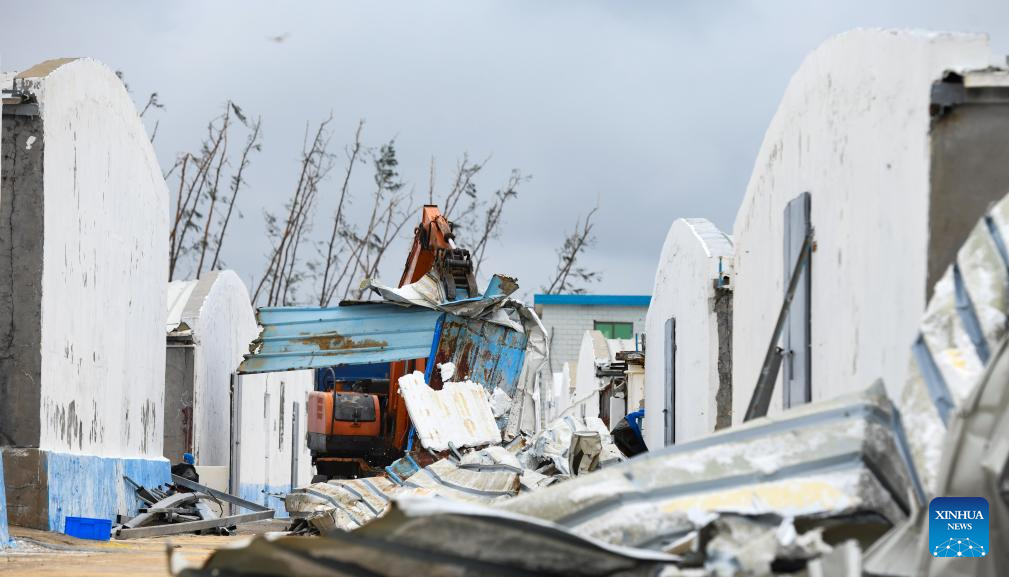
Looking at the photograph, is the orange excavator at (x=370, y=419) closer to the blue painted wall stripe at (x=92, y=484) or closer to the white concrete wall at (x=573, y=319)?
the blue painted wall stripe at (x=92, y=484)

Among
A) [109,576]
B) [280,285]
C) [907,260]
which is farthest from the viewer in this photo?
[280,285]

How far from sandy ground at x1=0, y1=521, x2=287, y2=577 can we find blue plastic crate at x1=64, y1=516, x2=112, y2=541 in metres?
0.09

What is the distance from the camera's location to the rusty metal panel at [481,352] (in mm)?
17484

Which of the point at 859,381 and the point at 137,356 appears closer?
the point at 859,381

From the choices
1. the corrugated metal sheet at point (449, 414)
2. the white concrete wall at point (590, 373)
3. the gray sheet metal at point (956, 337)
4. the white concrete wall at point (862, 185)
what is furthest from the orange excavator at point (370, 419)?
the gray sheet metal at point (956, 337)

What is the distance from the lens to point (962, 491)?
161 inches

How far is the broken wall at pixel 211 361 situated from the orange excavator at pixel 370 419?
1.46m

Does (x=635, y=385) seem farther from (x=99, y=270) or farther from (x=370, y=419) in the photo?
(x=99, y=270)

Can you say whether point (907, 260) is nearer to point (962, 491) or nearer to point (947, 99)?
point (947, 99)

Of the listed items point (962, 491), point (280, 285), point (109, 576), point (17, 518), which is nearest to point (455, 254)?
point (17, 518)

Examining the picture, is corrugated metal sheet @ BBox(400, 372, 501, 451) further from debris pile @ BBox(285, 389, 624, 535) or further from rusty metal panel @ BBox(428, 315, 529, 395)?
rusty metal panel @ BBox(428, 315, 529, 395)

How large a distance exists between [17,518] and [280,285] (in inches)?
1138

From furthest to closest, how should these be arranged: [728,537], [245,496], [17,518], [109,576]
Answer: [245,496] < [17,518] < [109,576] < [728,537]

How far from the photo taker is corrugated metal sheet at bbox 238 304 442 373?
1698cm
